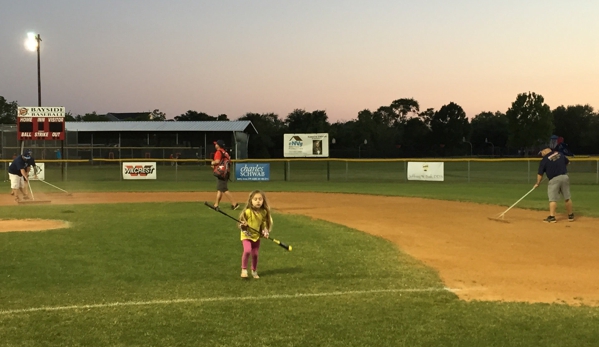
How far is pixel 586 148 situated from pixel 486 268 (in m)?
98.2

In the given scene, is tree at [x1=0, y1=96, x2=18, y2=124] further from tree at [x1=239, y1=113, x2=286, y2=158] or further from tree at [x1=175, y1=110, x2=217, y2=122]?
tree at [x1=239, y1=113, x2=286, y2=158]

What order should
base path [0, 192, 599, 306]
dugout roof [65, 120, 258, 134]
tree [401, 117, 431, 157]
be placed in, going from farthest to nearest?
tree [401, 117, 431, 157] < dugout roof [65, 120, 258, 134] < base path [0, 192, 599, 306]

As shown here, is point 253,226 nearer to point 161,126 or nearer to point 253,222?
point 253,222

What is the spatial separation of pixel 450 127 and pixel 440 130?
196 cm

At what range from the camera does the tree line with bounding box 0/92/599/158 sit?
264ft

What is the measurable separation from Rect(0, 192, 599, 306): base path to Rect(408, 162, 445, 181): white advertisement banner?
11.4 meters

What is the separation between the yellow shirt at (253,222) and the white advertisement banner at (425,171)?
78.4 feet

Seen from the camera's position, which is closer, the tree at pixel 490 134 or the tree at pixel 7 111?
the tree at pixel 7 111

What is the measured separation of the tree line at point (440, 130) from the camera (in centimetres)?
8044

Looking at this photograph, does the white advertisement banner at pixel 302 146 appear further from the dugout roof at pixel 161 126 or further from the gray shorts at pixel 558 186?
the gray shorts at pixel 558 186

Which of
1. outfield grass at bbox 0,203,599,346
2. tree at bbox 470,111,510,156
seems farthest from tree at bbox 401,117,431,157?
outfield grass at bbox 0,203,599,346

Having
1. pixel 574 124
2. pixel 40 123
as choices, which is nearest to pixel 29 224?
pixel 40 123

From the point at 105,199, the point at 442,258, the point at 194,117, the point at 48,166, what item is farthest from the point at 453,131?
the point at 442,258

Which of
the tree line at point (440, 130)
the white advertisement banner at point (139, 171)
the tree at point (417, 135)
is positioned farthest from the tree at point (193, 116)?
the white advertisement banner at point (139, 171)
